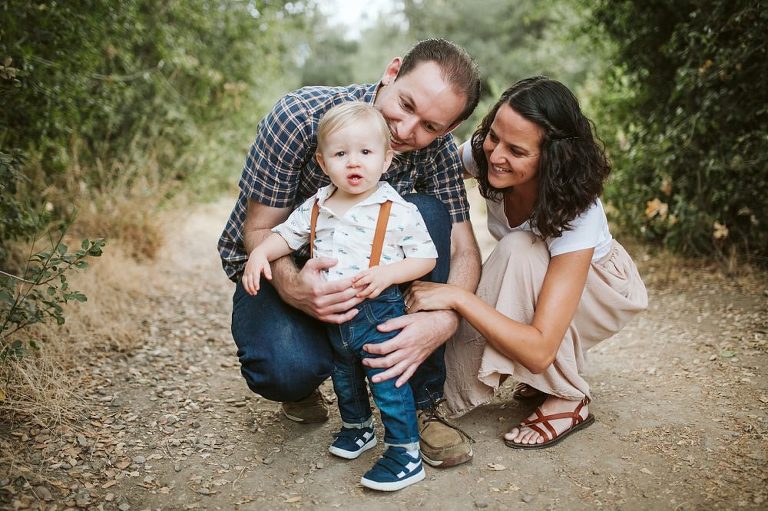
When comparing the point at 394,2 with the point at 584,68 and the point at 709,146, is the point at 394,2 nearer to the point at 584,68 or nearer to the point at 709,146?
the point at 584,68

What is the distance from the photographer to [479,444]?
93.0 inches

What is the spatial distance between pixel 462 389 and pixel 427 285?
0.45 meters

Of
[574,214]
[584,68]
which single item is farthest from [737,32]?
[584,68]

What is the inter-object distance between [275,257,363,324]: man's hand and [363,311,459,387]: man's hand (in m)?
0.14

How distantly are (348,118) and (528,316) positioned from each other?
975mm

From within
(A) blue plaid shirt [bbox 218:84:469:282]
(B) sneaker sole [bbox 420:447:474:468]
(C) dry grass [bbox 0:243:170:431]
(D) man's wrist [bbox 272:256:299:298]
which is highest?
(A) blue plaid shirt [bbox 218:84:469:282]

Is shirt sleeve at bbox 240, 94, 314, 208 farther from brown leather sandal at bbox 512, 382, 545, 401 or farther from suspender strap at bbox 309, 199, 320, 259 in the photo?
brown leather sandal at bbox 512, 382, 545, 401

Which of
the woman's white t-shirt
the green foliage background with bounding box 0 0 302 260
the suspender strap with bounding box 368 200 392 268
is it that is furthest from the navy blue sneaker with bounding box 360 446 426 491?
the green foliage background with bounding box 0 0 302 260

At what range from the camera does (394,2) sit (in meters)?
22.6

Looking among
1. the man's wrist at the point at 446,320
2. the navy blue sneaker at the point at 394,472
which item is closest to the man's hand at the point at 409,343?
the man's wrist at the point at 446,320

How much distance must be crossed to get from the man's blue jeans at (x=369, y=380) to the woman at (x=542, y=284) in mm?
159

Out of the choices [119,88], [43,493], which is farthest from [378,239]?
[119,88]

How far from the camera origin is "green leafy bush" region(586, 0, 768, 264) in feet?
11.9

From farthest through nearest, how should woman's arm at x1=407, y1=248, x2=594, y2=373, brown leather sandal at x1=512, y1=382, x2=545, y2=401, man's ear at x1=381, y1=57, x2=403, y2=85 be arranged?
brown leather sandal at x1=512, y1=382, x2=545, y2=401 < man's ear at x1=381, y1=57, x2=403, y2=85 < woman's arm at x1=407, y1=248, x2=594, y2=373
